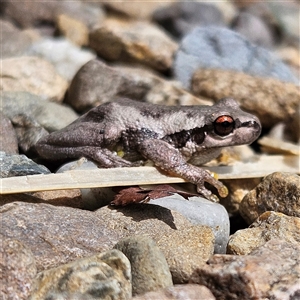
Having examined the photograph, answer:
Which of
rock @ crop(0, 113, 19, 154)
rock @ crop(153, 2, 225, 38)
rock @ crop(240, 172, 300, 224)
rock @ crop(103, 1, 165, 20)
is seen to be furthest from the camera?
rock @ crop(103, 1, 165, 20)

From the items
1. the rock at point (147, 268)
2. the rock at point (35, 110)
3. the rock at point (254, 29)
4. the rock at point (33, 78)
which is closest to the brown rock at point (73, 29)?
the rock at point (33, 78)

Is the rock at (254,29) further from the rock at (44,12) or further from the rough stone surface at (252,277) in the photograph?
the rough stone surface at (252,277)

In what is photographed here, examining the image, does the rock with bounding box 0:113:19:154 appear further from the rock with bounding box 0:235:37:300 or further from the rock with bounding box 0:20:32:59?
the rock with bounding box 0:20:32:59

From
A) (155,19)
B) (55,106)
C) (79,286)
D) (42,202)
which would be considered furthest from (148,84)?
(155,19)

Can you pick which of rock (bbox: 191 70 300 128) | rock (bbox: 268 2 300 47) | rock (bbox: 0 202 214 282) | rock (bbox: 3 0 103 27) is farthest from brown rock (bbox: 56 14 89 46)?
rock (bbox: 0 202 214 282)

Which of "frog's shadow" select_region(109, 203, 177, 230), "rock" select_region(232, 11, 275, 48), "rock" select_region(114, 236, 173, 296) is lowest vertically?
"rock" select_region(232, 11, 275, 48)

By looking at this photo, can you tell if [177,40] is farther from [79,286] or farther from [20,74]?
[79,286]
